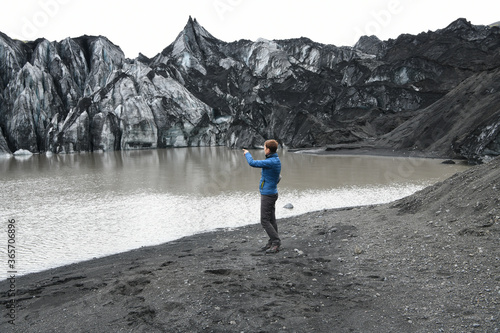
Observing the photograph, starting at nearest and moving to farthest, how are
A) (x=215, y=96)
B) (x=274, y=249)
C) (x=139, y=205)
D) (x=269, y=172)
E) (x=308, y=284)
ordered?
1. (x=308, y=284)
2. (x=269, y=172)
3. (x=274, y=249)
4. (x=139, y=205)
5. (x=215, y=96)

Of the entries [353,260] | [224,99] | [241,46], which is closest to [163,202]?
[353,260]

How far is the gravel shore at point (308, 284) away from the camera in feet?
12.8

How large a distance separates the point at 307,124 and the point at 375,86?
16756 millimetres

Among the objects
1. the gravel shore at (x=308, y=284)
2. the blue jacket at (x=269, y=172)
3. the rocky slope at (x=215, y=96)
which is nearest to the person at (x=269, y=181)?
the blue jacket at (x=269, y=172)

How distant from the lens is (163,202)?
1481cm

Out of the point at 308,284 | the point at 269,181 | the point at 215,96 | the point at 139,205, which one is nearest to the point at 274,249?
the point at 269,181

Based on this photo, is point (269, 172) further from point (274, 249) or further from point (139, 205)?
point (139, 205)

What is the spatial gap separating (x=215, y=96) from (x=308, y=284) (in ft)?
301

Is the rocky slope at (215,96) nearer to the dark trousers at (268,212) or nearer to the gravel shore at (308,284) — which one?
the gravel shore at (308,284)

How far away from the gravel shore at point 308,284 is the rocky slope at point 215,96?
3698 centimetres

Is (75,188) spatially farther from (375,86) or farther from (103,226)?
(375,86)

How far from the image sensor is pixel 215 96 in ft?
308

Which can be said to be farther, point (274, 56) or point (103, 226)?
point (274, 56)

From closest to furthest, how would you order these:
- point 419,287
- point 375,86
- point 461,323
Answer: point 461,323, point 419,287, point 375,86
